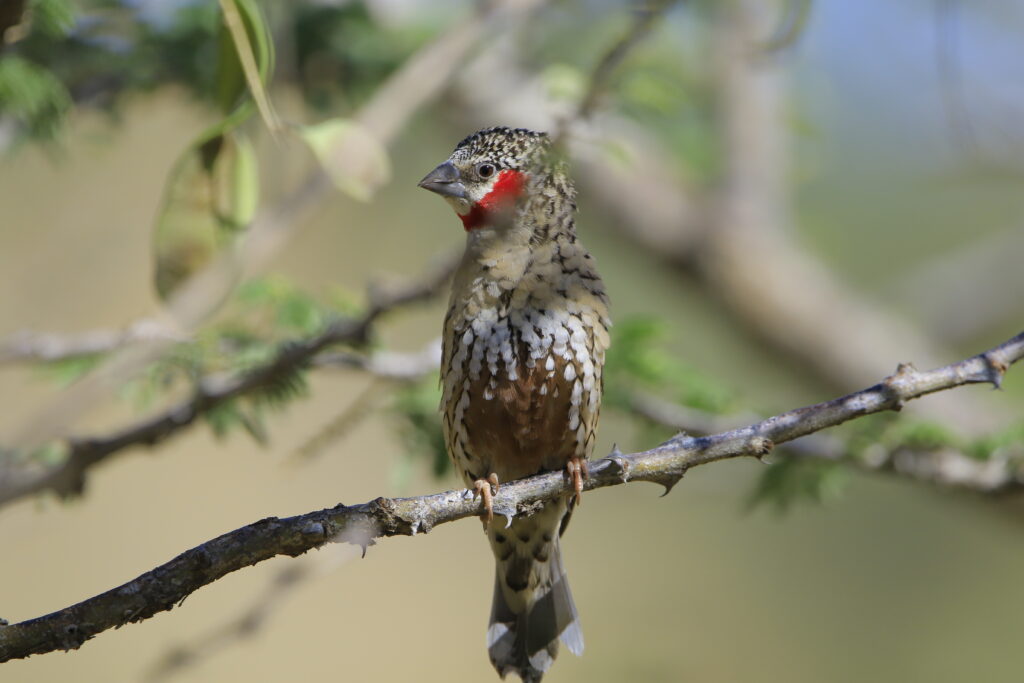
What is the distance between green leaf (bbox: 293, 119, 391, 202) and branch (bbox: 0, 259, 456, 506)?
33 cm

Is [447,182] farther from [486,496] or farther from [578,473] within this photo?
[486,496]

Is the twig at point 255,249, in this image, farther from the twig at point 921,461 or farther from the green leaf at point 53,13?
the twig at point 921,461

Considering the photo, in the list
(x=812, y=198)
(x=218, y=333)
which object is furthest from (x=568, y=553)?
(x=218, y=333)

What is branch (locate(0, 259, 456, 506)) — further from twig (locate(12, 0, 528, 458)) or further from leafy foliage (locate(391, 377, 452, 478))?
leafy foliage (locate(391, 377, 452, 478))

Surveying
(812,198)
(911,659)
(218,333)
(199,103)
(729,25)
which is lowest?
(218,333)

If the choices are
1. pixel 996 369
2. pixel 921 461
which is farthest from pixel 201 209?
pixel 921 461

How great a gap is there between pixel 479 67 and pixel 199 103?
1771 millimetres

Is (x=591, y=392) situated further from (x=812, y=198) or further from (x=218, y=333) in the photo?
(x=812, y=198)

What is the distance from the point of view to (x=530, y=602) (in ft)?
11.5

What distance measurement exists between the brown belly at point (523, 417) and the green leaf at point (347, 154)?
0.74 m

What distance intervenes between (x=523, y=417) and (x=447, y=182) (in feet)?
2.31

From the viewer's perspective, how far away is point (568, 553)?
953cm

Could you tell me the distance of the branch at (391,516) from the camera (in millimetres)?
1800

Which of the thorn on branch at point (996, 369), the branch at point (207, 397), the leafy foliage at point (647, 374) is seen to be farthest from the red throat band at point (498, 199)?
the thorn on branch at point (996, 369)
